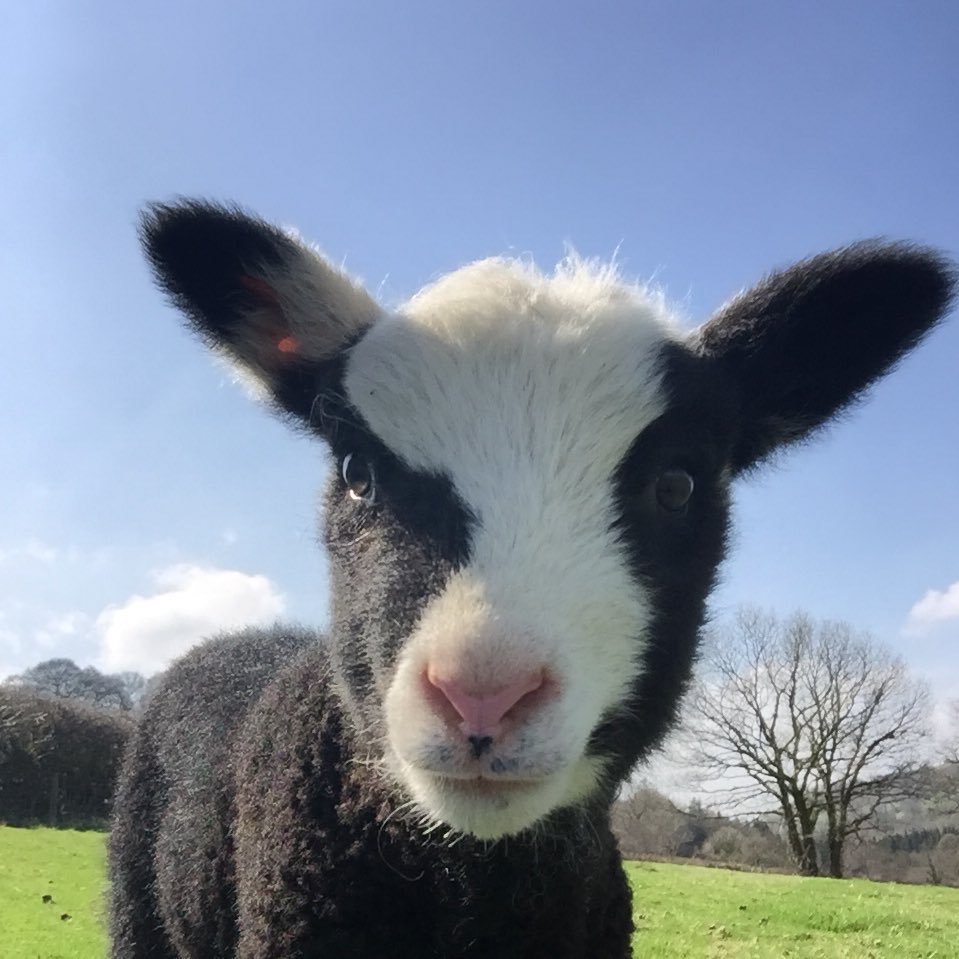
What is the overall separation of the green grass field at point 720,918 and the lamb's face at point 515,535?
5.35 m

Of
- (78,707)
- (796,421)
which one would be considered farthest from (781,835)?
(796,421)

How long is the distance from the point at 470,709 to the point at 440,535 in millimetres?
690

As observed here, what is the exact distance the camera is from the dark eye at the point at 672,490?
3209mm

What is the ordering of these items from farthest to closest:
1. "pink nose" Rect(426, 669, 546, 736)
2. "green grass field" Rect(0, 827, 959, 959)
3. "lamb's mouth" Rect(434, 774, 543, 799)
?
"green grass field" Rect(0, 827, 959, 959)
"lamb's mouth" Rect(434, 774, 543, 799)
"pink nose" Rect(426, 669, 546, 736)

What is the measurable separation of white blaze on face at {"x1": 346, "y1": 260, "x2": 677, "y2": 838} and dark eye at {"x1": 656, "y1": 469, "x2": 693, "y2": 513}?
22 cm

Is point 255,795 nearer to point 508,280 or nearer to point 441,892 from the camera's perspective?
point 441,892

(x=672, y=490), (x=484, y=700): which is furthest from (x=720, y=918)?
(x=484, y=700)

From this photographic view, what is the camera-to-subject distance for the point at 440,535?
2824 mm

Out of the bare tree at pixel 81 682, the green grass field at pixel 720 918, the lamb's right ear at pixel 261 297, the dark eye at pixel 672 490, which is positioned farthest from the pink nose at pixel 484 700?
the bare tree at pixel 81 682

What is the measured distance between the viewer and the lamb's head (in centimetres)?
245

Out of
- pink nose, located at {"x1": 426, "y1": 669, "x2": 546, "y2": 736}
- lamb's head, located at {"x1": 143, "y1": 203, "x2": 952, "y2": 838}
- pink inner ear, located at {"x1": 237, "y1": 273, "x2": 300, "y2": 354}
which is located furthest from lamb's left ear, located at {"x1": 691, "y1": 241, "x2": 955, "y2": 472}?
pink nose, located at {"x1": 426, "y1": 669, "x2": 546, "y2": 736}

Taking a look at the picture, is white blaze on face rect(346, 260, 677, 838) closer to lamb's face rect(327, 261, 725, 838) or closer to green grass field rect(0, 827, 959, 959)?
lamb's face rect(327, 261, 725, 838)

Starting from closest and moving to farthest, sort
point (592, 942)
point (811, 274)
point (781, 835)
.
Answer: point (592, 942)
point (811, 274)
point (781, 835)

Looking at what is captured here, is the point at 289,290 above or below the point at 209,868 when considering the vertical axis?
above
